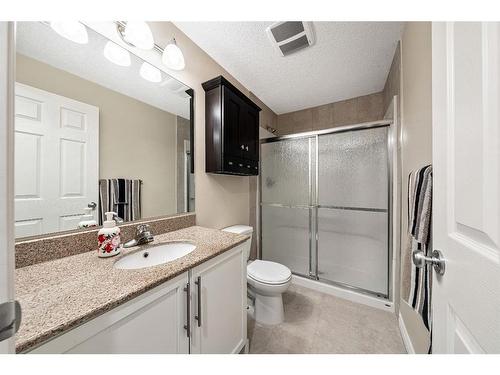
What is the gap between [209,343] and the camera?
90 centimetres

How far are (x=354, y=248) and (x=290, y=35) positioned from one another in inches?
86.3

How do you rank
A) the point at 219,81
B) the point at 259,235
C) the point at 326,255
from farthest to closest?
the point at 259,235 < the point at 326,255 < the point at 219,81

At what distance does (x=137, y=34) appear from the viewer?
1049mm

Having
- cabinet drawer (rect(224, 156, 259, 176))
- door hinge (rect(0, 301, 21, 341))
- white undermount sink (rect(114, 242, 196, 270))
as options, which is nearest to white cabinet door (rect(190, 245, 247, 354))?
white undermount sink (rect(114, 242, 196, 270))

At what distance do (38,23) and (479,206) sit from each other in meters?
1.68

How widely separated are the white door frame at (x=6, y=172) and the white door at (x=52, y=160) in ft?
2.16

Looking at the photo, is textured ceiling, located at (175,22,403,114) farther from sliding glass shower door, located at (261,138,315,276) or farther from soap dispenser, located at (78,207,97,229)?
soap dispenser, located at (78,207,97,229)

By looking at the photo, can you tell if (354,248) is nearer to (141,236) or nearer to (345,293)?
(345,293)

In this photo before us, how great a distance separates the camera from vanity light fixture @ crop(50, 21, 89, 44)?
0.86 metres

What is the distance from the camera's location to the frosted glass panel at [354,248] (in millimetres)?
1879

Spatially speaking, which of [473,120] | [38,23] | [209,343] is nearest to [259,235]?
[209,343]

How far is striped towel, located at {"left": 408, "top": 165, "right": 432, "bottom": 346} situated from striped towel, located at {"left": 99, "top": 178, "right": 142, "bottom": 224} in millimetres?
1479
